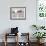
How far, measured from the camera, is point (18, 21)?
7434 millimetres

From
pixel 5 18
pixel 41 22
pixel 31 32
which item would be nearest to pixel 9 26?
pixel 5 18

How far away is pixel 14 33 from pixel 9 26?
1.70ft

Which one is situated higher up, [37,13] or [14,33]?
[37,13]

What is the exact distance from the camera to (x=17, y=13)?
24.3ft

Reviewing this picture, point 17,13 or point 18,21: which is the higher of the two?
point 17,13

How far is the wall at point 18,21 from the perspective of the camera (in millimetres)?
7371

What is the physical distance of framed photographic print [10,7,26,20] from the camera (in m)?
7.39

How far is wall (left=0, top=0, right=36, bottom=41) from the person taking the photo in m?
7.37

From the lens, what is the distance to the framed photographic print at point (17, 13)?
24.2 ft

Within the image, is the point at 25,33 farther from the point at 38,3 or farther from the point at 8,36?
the point at 38,3

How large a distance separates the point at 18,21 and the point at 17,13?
1.26ft

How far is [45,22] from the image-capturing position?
7480 mm

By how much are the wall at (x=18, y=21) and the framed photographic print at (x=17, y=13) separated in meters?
0.14

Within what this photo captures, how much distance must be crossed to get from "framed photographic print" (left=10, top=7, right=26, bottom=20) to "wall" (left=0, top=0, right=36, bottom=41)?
0.47ft
